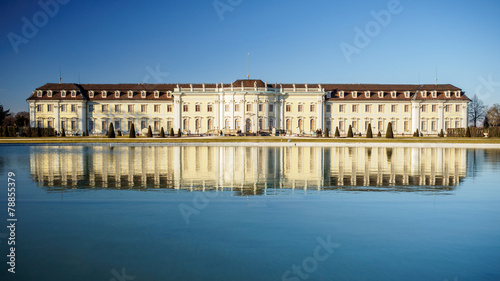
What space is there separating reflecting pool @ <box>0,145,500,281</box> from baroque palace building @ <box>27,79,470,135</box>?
61.5m

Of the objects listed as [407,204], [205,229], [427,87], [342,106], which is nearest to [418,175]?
[407,204]

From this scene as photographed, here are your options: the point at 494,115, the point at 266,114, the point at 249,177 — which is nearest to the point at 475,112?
the point at 494,115

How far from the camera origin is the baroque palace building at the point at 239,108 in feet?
249

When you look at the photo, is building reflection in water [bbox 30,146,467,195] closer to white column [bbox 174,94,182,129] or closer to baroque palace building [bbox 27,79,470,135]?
baroque palace building [bbox 27,79,470,135]

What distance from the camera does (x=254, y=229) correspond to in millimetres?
8258

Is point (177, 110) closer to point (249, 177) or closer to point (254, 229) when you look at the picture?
point (249, 177)
